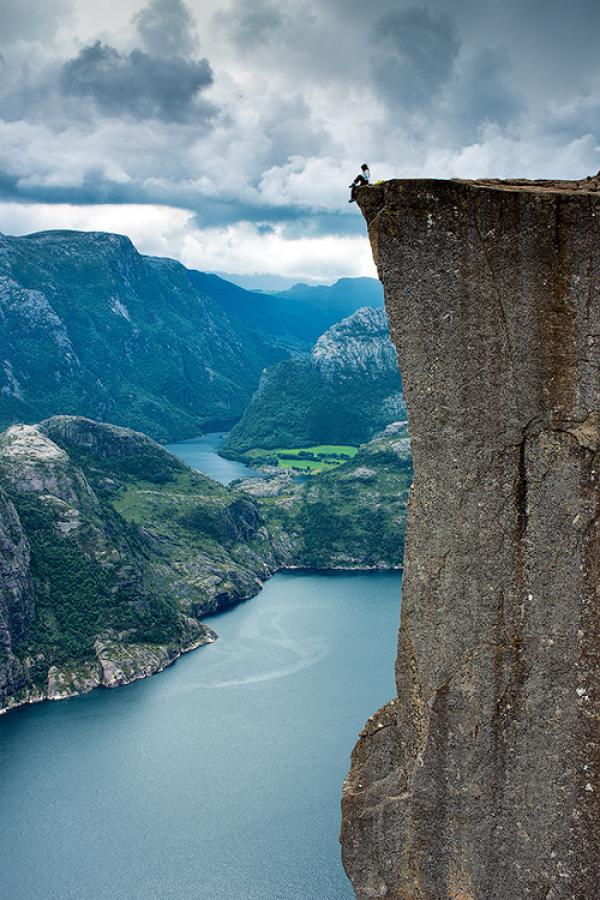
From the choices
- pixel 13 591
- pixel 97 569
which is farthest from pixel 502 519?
pixel 97 569

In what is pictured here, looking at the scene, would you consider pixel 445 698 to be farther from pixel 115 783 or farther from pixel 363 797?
pixel 115 783

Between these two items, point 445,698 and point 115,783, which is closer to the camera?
point 445,698

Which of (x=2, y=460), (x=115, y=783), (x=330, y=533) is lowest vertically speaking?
(x=115, y=783)

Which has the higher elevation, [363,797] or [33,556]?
[363,797]

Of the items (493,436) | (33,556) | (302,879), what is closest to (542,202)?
(493,436)

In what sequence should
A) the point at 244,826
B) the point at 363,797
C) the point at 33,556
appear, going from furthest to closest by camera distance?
the point at 33,556 → the point at 244,826 → the point at 363,797

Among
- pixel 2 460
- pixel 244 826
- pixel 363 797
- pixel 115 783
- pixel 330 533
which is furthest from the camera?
pixel 330 533

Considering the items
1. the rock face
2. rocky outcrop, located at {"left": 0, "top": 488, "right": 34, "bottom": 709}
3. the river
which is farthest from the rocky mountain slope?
the rock face
